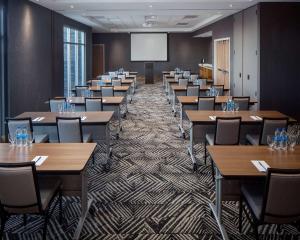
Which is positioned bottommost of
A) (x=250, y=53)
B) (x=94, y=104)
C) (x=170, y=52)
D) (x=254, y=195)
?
(x=254, y=195)

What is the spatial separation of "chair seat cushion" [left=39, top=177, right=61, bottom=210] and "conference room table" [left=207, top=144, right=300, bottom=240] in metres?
1.54

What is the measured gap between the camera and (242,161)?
360 cm

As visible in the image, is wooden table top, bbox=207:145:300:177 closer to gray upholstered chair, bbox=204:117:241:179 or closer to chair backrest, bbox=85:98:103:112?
gray upholstered chair, bbox=204:117:241:179

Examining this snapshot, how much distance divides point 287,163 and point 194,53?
857 inches

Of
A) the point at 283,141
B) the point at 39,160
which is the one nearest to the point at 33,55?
the point at 39,160

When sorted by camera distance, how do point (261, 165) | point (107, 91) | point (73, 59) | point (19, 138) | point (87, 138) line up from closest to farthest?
1. point (261, 165)
2. point (19, 138)
3. point (87, 138)
4. point (107, 91)
5. point (73, 59)

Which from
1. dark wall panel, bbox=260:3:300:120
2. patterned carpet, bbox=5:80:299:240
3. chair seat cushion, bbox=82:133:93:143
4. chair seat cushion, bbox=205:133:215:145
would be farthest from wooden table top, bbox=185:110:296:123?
dark wall panel, bbox=260:3:300:120

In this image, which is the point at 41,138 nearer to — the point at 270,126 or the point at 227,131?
the point at 227,131

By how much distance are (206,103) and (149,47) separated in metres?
17.5

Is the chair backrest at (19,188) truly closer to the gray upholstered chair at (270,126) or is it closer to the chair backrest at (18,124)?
the chair backrest at (18,124)

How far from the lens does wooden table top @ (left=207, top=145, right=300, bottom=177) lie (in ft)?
10.9

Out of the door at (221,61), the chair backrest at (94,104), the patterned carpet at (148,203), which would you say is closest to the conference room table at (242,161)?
the patterned carpet at (148,203)

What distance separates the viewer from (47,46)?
11.4 meters

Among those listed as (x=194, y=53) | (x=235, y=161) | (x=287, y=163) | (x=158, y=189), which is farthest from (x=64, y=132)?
(x=194, y=53)
